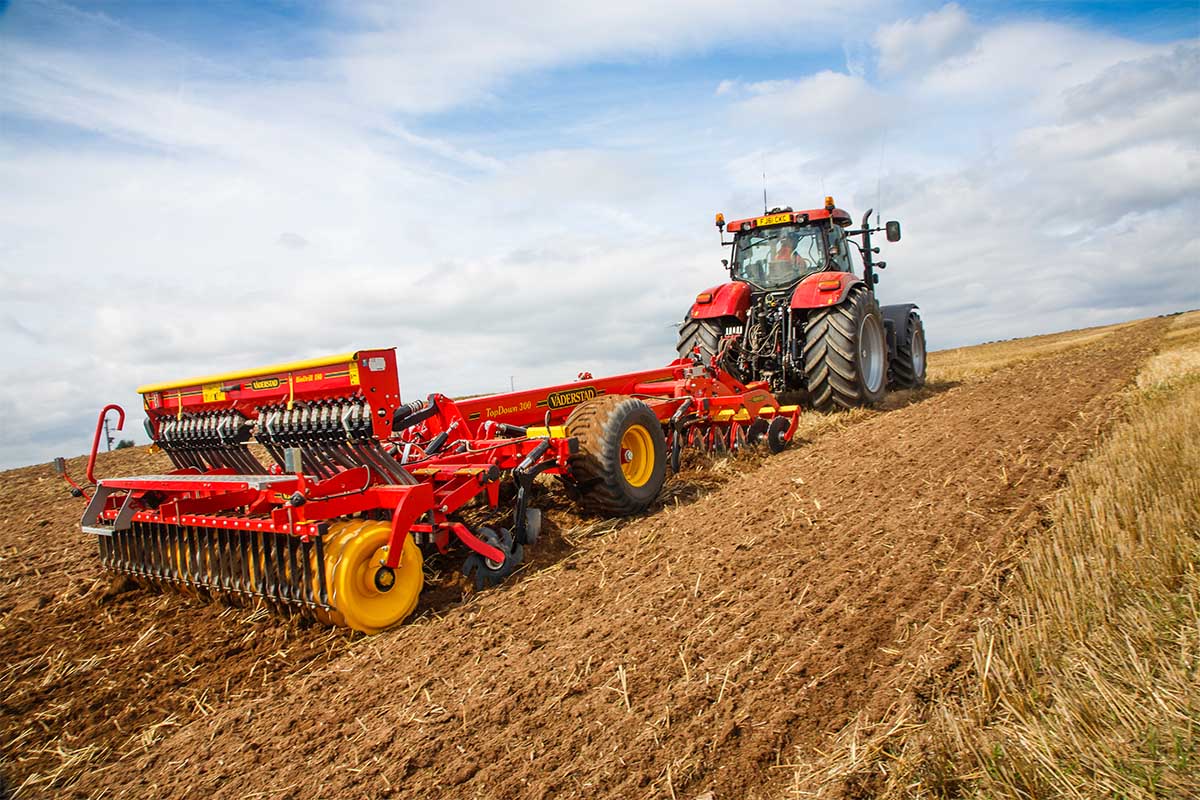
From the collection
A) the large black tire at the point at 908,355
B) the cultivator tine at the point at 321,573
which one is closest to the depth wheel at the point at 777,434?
the large black tire at the point at 908,355

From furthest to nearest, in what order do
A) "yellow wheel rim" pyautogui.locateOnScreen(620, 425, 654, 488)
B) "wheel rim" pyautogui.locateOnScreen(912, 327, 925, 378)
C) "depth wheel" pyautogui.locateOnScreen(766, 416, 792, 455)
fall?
"wheel rim" pyautogui.locateOnScreen(912, 327, 925, 378)
"depth wheel" pyautogui.locateOnScreen(766, 416, 792, 455)
"yellow wheel rim" pyautogui.locateOnScreen(620, 425, 654, 488)

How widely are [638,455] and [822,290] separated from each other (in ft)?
12.4

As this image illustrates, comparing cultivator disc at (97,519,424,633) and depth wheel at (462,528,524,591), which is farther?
depth wheel at (462,528,524,591)

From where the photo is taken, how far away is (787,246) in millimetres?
9367

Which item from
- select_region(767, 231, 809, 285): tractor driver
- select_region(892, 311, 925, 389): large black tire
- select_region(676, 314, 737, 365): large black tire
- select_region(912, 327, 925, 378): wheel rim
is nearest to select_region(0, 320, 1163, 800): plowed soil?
select_region(676, 314, 737, 365): large black tire

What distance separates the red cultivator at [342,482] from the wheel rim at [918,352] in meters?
6.52

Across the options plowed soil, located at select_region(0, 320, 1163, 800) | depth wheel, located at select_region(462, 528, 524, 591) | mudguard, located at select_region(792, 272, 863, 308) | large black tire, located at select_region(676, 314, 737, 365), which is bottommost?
plowed soil, located at select_region(0, 320, 1163, 800)

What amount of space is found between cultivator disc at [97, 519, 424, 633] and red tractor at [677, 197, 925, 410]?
16.0ft

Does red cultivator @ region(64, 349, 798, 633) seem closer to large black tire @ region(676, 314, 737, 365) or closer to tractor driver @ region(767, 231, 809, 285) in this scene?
large black tire @ region(676, 314, 737, 365)

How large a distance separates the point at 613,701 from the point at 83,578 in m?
3.88

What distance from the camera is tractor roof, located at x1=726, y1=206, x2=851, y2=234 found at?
362 inches

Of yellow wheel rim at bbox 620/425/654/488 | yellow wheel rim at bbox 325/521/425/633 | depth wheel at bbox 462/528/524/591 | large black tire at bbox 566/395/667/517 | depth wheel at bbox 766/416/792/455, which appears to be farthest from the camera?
depth wheel at bbox 766/416/792/455

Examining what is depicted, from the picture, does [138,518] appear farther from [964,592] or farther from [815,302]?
[815,302]

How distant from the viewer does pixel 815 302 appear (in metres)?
8.30
